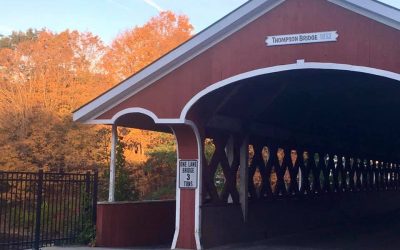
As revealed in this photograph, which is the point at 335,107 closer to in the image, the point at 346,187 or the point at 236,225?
the point at 236,225

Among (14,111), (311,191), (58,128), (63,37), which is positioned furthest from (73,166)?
(311,191)

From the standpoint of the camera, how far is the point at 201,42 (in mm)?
13242

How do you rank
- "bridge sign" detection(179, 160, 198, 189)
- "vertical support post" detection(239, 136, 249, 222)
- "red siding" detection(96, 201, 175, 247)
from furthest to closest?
"vertical support post" detection(239, 136, 249, 222) → "red siding" detection(96, 201, 175, 247) → "bridge sign" detection(179, 160, 198, 189)

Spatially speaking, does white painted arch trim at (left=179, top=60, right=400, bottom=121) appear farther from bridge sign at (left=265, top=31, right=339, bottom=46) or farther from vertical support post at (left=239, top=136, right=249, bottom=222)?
vertical support post at (left=239, top=136, right=249, bottom=222)

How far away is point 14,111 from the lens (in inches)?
1136

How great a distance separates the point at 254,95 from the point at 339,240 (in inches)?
207

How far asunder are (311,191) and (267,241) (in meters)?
5.46

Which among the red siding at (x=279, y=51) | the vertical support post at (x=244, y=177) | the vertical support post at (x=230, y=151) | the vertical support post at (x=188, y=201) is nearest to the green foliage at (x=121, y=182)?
the red siding at (x=279, y=51)

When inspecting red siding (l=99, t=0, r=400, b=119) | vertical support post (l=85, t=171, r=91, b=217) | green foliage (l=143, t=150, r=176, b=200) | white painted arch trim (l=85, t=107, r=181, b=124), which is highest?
red siding (l=99, t=0, r=400, b=119)

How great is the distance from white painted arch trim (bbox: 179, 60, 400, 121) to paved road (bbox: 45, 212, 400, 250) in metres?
3.56

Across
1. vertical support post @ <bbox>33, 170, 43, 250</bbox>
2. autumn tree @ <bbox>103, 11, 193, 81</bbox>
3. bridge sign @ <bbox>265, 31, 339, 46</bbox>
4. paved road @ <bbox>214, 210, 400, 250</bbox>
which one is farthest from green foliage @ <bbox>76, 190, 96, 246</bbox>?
autumn tree @ <bbox>103, 11, 193, 81</bbox>

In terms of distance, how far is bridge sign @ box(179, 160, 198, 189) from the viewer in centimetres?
1388

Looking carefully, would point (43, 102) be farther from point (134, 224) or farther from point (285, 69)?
point (285, 69)

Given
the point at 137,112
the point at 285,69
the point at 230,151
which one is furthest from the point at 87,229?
the point at 285,69
